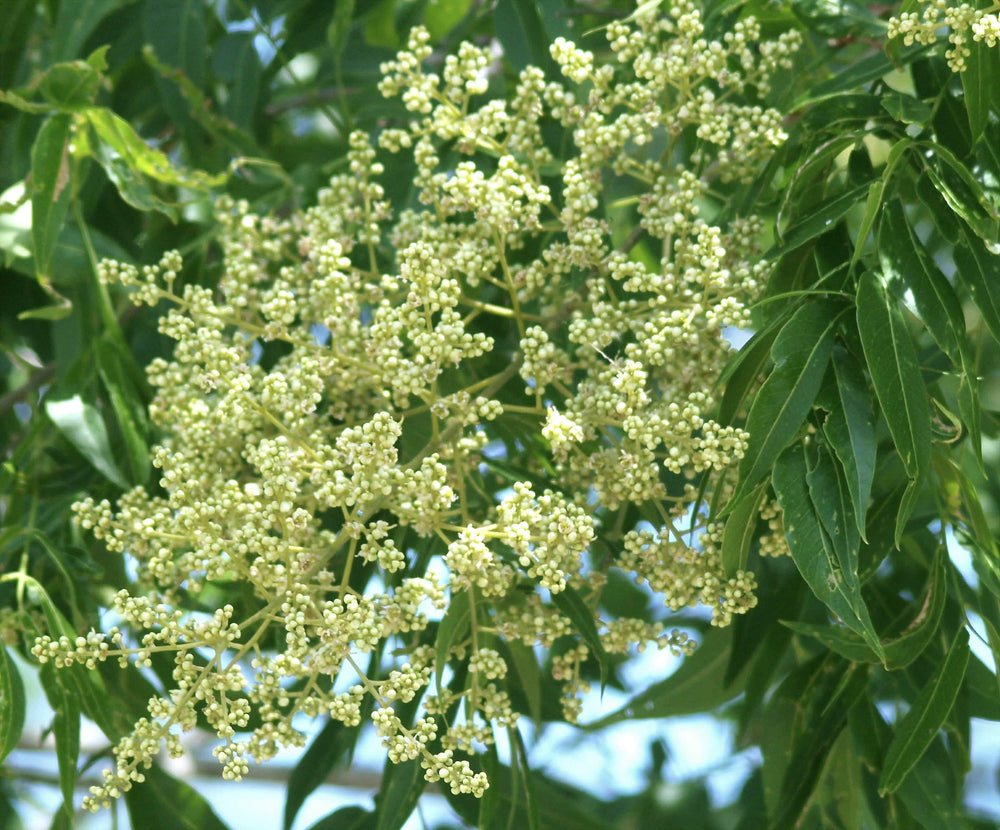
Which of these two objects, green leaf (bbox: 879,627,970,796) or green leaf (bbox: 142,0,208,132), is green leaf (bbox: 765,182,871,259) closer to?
green leaf (bbox: 879,627,970,796)

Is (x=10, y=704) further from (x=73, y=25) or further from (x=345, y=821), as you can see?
(x=73, y=25)

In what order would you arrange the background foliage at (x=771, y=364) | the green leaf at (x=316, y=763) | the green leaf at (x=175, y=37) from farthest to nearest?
the green leaf at (x=175, y=37), the green leaf at (x=316, y=763), the background foliage at (x=771, y=364)

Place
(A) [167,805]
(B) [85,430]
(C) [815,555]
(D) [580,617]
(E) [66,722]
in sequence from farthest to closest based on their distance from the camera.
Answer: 1. (A) [167,805]
2. (B) [85,430]
3. (E) [66,722]
4. (D) [580,617]
5. (C) [815,555]

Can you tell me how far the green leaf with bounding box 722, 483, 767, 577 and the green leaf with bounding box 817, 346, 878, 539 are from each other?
10 centimetres

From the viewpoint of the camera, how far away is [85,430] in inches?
75.2

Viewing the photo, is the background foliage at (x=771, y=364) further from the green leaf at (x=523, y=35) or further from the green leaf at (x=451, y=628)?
the green leaf at (x=451, y=628)

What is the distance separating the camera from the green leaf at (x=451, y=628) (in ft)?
4.95

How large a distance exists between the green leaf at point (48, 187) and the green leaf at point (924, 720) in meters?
1.23

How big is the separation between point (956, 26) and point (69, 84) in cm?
118

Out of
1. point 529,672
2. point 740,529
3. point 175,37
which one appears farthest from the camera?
point 175,37

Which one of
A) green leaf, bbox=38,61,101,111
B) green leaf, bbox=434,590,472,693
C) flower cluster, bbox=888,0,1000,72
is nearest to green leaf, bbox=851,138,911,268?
flower cluster, bbox=888,0,1000,72

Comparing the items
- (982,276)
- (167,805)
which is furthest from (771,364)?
(167,805)

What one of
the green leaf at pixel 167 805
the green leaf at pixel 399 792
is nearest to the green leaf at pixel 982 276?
the green leaf at pixel 399 792

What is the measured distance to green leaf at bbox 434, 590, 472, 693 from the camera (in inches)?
59.4
